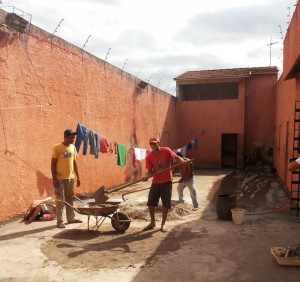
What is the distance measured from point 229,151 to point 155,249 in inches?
671

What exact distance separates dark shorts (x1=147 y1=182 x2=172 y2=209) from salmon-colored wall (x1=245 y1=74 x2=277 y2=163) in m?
15.1

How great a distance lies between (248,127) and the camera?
69.3 ft

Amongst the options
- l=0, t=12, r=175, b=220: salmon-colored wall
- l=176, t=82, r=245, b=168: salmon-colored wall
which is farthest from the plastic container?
l=176, t=82, r=245, b=168: salmon-colored wall

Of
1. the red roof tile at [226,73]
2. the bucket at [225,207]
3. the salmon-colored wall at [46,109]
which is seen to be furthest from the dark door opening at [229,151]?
the bucket at [225,207]

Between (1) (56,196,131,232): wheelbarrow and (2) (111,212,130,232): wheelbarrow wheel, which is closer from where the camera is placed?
(1) (56,196,131,232): wheelbarrow

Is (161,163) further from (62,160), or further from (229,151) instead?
(229,151)

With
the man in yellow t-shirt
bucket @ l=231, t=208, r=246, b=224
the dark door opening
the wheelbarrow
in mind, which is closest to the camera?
the wheelbarrow

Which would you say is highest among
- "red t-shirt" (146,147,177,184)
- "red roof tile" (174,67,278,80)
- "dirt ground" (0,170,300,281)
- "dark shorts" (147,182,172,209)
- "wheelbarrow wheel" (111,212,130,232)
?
"red roof tile" (174,67,278,80)

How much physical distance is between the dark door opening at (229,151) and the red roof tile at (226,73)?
12.8ft

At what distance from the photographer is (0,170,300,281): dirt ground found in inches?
179

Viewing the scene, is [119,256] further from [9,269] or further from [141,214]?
[141,214]

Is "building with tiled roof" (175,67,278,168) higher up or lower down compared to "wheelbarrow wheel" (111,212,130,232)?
higher up

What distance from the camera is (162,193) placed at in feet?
22.3

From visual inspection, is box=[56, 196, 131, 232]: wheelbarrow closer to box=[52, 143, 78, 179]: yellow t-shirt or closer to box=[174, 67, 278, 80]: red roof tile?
box=[52, 143, 78, 179]: yellow t-shirt
